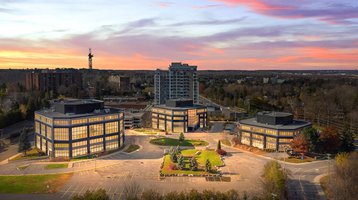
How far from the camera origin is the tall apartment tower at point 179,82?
356 feet

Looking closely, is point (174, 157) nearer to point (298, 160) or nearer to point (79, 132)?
point (79, 132)

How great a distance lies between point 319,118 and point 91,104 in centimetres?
5753

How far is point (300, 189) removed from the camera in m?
42.2

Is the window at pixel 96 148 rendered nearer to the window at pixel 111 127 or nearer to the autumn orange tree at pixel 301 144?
the window at pixel 111 127

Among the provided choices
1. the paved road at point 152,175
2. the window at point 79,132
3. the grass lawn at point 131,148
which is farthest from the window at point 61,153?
the grass lawn at point 131,148

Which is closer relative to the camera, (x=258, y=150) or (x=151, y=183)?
(x=151, y=183)

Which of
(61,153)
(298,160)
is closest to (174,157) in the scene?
(61,153)

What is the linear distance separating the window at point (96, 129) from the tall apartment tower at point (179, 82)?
170 feet

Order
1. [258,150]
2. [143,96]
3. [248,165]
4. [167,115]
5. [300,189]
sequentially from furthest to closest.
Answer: [143,96]
[167,115]
[258,150]
[248,165]
[300,189]

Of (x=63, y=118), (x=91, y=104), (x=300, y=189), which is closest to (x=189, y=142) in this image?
(x=91, y=104)

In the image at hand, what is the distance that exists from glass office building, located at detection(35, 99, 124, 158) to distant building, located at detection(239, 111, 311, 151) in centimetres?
2266

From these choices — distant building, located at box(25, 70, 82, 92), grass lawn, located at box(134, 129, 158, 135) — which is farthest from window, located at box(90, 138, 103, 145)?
distant building, located at box(25, 70, 82, 92)

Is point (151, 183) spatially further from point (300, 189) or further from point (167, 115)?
point (167, 115)

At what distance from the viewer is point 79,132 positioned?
185 ft
